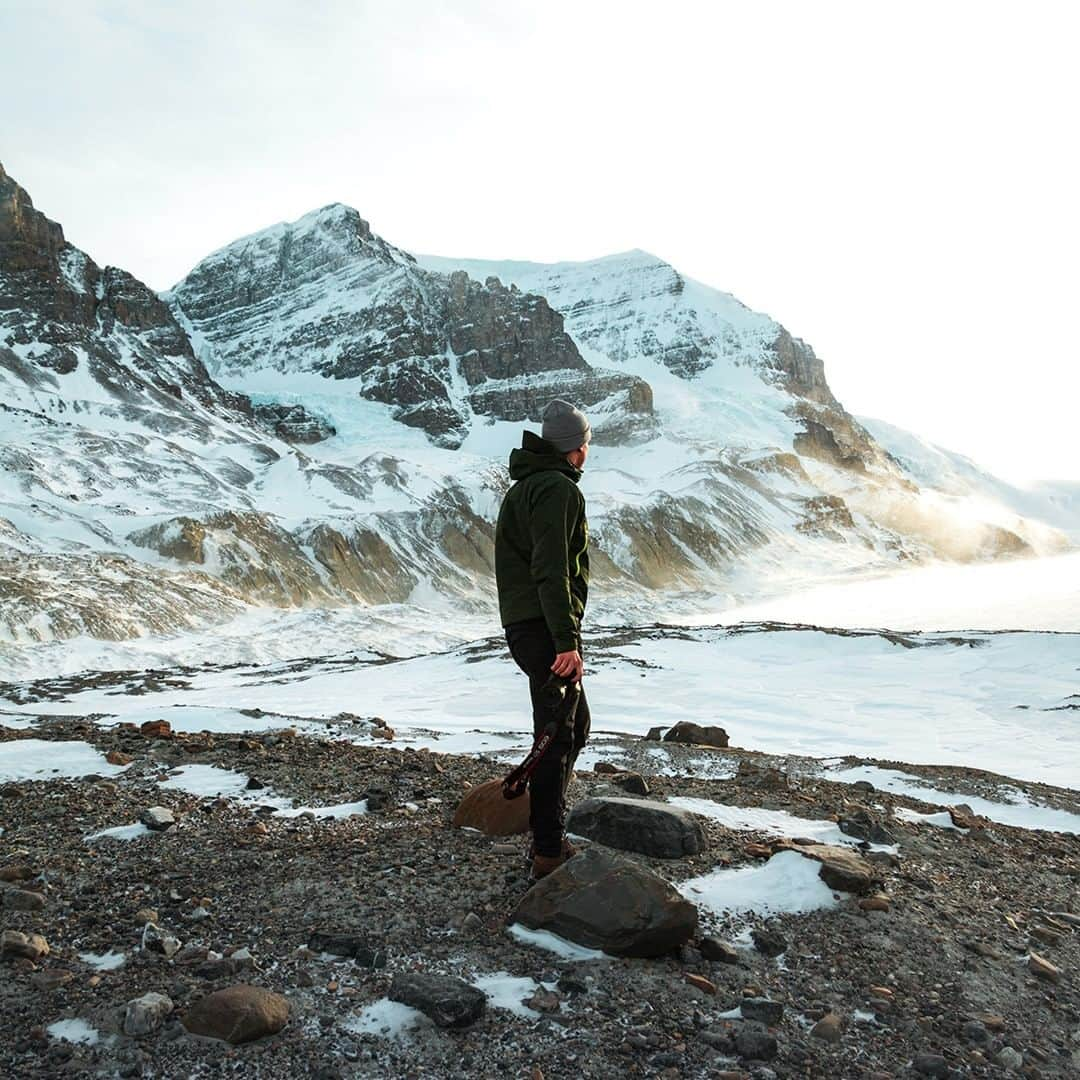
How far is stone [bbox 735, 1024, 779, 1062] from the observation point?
4008mm

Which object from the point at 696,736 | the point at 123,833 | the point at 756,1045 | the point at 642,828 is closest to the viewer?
the point at 756,1045

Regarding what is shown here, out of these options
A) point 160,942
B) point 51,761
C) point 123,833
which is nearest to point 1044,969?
point 160,942

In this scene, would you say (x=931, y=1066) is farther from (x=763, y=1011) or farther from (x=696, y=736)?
(x=696, y=736)

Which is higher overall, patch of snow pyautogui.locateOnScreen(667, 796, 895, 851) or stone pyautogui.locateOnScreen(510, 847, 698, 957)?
stone pyautogui.locateOnScreen(510, 847, 698, 957)

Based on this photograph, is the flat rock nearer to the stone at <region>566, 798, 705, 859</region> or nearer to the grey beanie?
the stone at <region>566, 798, 705, 859</region>

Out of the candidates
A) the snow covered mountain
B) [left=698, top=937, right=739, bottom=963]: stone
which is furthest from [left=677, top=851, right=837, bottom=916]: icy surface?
the snow covered mountain

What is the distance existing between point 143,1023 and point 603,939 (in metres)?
2.26

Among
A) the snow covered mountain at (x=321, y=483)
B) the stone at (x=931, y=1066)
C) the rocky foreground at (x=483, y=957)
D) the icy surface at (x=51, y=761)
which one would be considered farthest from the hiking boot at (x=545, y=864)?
the snow covered mountain at (x=321, y=483)

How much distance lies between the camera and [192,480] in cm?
10238

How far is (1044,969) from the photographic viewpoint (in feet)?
16.8

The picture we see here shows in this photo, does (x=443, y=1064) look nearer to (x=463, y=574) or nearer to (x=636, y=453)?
(x=463, y=574)

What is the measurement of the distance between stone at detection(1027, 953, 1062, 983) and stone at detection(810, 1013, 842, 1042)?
1.66 meters

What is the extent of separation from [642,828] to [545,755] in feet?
4.35

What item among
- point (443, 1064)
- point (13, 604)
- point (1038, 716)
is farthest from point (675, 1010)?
point (13, 604)
